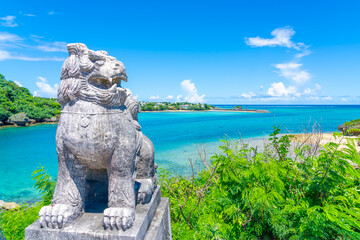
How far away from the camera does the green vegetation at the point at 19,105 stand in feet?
115

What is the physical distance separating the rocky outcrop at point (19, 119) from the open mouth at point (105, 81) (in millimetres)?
40933

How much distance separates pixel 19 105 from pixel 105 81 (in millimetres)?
43614


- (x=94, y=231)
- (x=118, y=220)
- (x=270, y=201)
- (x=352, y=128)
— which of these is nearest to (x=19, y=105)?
(x=94, y=231)

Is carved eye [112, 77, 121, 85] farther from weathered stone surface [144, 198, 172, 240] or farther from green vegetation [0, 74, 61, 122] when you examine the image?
green vegetation [0, 74, 61, 122]

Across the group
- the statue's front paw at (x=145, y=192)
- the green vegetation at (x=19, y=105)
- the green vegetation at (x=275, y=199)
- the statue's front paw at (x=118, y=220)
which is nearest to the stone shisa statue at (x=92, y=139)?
the statue's front paw at (x=118, y=220)

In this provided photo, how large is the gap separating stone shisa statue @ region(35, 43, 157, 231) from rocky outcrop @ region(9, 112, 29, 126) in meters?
40.8

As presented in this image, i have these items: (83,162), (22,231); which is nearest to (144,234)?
(83,162)

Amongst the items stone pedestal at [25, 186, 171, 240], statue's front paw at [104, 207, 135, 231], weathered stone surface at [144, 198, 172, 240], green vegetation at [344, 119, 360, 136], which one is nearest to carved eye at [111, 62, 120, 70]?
statue's front paw at [104, 207, 135, 231]

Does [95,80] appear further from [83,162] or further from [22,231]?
[22,231]

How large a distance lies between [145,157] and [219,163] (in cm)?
167

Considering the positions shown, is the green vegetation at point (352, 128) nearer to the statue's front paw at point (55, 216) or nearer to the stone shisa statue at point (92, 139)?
the stone shisa statue at point (92, 139)

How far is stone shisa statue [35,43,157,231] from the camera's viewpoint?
2100 millimetres

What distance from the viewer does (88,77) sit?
7.07ft

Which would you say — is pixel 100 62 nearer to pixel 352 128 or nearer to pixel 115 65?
pixel 115 65
